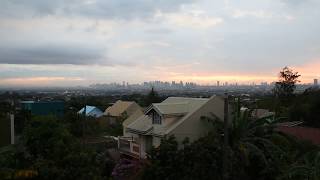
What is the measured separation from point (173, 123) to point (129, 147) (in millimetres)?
4653

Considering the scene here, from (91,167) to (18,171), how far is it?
2616mm

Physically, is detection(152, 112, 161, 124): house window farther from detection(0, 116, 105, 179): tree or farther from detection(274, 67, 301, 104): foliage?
detection(274, 67, 301, 104): foliage

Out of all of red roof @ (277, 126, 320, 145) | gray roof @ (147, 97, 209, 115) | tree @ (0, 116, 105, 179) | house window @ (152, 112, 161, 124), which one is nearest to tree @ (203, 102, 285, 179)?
gray roof @ (147, 97, 209, 115)

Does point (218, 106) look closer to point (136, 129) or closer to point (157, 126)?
point (157, 126)

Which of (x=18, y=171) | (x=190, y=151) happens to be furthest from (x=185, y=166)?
(x=18, y=171)

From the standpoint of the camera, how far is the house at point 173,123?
→ 26.6 meters

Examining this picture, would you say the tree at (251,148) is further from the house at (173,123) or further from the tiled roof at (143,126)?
the tiled roof at (143,126)

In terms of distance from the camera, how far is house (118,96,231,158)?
26.6 m

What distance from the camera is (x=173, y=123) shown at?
27672 mm

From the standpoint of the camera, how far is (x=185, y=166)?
61.4ft

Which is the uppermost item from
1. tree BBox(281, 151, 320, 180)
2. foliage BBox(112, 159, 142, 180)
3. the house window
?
the house window

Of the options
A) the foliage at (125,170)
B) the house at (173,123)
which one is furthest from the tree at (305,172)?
the foliage at (125,170)

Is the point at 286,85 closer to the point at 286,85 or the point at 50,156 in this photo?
the point at 286,85

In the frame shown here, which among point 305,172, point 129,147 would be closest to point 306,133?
point 129,147
